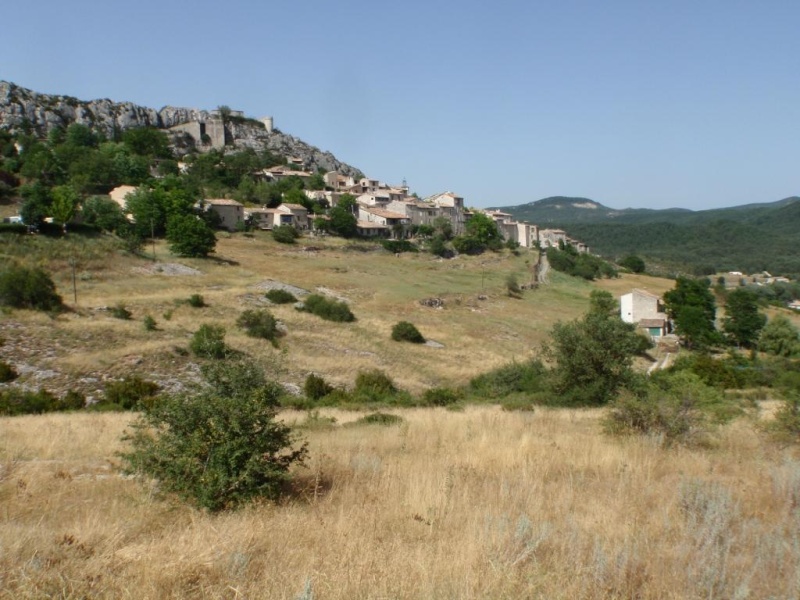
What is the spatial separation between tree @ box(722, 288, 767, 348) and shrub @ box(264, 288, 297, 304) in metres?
41.2

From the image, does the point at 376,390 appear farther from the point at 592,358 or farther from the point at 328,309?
the point at 328,309

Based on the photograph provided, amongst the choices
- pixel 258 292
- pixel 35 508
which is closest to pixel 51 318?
pixel 258 292

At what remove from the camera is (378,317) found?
148 ft

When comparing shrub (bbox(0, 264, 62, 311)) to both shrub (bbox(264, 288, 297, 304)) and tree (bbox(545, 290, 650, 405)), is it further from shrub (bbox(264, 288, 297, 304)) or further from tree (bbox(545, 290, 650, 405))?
tree (bbox(545, 290, 650, 405))

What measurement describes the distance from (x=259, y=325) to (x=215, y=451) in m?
31.0

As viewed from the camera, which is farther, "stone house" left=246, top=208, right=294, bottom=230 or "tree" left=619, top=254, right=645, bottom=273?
"tree" left=619, top=254, right=645, bottom=273

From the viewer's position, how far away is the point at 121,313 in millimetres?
34938

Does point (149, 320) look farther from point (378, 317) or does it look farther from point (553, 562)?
point (553, 562)

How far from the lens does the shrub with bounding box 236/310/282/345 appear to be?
35.6m

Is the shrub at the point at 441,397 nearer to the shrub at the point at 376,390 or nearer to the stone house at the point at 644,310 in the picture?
the shrub at the point at 376,390

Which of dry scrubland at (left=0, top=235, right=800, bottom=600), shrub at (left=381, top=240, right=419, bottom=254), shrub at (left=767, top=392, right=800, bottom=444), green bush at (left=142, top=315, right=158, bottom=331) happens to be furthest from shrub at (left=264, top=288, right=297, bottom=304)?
shrub at (left=767, top=392, right=800, bottom=444)

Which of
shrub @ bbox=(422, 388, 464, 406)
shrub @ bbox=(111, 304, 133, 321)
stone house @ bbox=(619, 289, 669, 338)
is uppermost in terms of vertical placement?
shrub @ bbox=(111, 304, 133, 321)

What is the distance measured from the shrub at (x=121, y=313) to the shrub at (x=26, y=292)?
2.80m

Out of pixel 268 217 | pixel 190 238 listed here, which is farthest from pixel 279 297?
pixel 268 217
